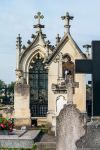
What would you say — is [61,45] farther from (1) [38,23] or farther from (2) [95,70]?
(2) [95,70]

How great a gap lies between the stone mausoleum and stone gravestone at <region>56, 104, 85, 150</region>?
1689cm

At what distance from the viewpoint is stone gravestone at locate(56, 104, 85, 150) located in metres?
11.8

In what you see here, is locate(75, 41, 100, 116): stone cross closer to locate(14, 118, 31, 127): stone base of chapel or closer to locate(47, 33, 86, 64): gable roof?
locate(14, 118, 31, 127): stone base of chapel

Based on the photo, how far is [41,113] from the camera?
34.2m

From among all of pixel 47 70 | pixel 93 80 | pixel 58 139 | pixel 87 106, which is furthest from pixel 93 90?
pixel 47 70

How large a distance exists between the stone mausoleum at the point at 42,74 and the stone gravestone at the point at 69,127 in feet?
55.4

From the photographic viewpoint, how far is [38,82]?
35094 millimetres

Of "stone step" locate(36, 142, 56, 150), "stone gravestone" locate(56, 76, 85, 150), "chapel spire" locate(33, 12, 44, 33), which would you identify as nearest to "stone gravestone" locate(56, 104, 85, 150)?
"stone gravestone" locate(56, 76, 85, 150)

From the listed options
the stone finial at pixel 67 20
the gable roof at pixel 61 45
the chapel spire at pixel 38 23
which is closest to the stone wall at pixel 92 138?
the gable roof at pixel 61 45

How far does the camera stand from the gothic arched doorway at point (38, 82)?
34.3m

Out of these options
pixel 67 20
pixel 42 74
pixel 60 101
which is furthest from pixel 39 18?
pixel 60 101

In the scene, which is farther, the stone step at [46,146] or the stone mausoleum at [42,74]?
the stone mausoleum at [42,74]

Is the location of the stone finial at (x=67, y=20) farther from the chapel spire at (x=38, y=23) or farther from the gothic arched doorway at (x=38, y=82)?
the gothic arched doorway at (x=38, y=82)

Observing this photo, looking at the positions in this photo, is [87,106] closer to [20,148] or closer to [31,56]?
[31,56]
